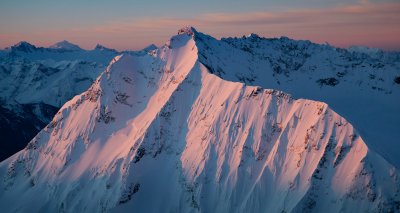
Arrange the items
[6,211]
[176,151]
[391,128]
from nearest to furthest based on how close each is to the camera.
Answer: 1. [176,151]
2. [6,211]
3. [391,128]

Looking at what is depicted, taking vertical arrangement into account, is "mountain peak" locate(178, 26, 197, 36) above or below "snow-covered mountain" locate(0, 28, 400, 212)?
above

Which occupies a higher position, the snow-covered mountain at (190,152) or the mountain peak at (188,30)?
the mountain peak at (188,30)

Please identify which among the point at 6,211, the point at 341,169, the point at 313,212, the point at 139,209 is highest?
the point at 341,169

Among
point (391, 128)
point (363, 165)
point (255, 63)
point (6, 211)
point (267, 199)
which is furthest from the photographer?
point (255, 63)

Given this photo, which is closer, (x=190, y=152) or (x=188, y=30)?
(x=190, y=152)

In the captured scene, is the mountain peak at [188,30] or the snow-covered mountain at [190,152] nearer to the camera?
the snow-covered mountain at [190,152]

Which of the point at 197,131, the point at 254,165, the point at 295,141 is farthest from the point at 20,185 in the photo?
the point at 295,141

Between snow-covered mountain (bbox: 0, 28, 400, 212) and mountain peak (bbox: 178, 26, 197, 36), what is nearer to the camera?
snow-covered mountain (bbox: 0, 28, 400, 212)

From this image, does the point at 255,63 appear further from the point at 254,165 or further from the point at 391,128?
the point at 254,165
